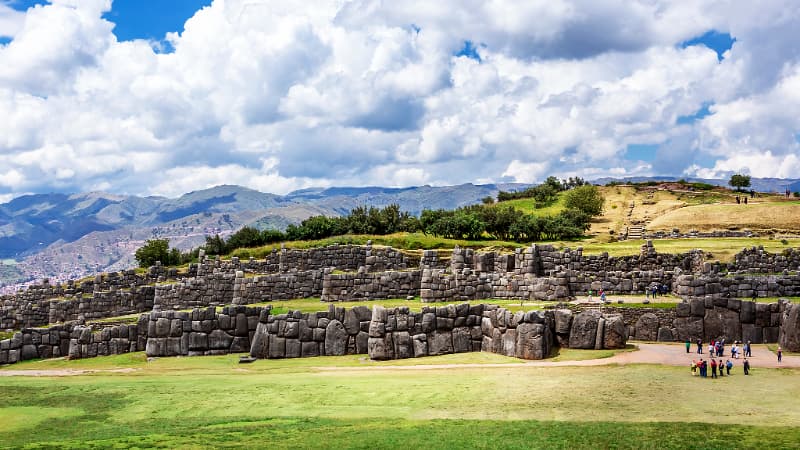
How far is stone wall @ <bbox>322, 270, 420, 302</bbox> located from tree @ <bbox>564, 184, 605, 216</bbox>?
168 feet

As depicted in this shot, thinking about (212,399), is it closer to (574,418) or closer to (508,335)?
(574,418)

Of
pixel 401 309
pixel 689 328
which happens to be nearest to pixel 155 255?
pixel 401 309

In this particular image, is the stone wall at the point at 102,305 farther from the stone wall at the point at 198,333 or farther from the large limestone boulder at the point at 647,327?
the large limestone boulder at the point at 647,327

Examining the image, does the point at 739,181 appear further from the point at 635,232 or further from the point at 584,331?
the point at 584,331

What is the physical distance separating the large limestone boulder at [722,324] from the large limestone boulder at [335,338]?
50.1 feet

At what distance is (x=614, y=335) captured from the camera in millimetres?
27016

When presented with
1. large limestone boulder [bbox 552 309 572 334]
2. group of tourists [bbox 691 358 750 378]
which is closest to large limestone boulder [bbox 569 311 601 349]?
large limestone boulder [bbox 552 309 572 334]

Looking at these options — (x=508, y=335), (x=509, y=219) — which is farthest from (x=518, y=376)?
(x=509, y=219)

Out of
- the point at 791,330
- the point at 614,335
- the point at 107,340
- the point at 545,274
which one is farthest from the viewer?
the point at 545,274

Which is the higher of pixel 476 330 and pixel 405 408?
pixel 476 330

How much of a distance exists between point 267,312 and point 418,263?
2062cm

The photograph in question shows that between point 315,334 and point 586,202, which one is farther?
point 586,202

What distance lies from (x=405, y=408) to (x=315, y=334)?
35.2ft

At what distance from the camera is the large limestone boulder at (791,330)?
85.0ft
